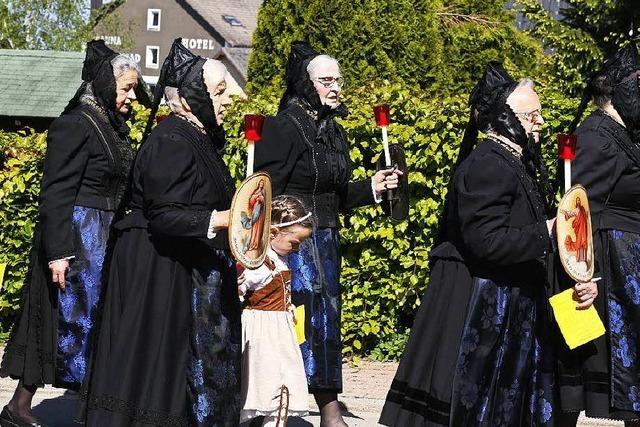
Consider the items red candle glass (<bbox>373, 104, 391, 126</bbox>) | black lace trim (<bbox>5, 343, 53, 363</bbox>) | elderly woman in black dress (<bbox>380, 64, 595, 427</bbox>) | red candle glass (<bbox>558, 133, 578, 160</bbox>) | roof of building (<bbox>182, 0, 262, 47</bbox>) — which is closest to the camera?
elderly woman in black dress (<bbox>380, 64, 595, 427</bbox>)

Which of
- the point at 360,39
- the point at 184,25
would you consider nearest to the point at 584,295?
the point at 360,39

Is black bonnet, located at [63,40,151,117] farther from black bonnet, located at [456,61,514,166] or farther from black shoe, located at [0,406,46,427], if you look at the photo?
black bonnet, located at [456,61,514,166]

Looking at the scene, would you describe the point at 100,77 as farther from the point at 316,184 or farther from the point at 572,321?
the point at 572,321

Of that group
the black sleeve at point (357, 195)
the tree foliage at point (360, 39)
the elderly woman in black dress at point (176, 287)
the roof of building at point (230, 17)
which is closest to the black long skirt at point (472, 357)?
the elderly woman in black dress at point (176, 287)

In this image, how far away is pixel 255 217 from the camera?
5.05 metres

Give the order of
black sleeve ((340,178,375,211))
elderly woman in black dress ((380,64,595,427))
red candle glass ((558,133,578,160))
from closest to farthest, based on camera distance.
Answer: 1. elderly woman in black dress ((380,64,595,427))
2. red candle glass ((558,133,578,160))
3. black sleeve ((340,178,375,211))

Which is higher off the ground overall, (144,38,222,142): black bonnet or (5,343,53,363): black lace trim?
(144,38,222,142): black bonnet

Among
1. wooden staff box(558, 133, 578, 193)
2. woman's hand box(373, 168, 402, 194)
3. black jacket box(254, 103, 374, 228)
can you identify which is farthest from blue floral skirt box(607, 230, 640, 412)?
black jacket box(254, 103, 374, 228)

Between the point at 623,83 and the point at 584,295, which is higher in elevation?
the point at 623,83

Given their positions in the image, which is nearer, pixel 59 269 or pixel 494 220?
pixel 494 220

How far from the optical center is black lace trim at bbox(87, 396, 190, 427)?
5.14m

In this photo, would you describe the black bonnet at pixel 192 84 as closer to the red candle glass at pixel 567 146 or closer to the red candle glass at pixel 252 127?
the red candle glass at pixel 252 127

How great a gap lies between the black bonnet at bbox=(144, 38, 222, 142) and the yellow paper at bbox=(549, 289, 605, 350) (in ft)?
5.04

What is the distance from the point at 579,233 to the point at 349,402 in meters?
3.01
